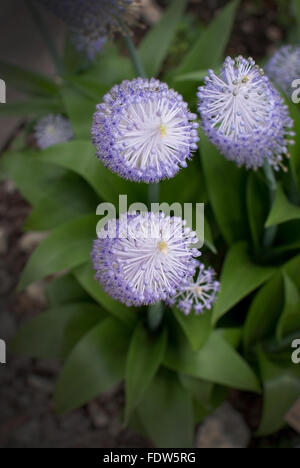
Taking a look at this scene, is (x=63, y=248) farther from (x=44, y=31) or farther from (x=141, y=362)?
(x=44, y=31)

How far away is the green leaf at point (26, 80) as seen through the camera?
4.91 feet

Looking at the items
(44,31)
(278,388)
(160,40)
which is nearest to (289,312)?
(278,388)

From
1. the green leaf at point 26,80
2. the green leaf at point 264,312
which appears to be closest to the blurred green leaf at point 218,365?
the green leaf at point 264,312

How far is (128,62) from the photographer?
1531 mm

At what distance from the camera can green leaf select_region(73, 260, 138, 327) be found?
114 centimetres

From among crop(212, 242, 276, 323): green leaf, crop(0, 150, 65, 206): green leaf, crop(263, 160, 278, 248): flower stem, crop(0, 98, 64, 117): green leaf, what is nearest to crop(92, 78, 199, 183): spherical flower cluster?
crop(263, 160, 278, 248): flower stem

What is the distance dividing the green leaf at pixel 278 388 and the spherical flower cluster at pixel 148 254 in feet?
2.05

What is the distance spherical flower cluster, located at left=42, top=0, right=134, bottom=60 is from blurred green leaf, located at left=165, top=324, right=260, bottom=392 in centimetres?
75

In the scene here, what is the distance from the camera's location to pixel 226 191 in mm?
1169

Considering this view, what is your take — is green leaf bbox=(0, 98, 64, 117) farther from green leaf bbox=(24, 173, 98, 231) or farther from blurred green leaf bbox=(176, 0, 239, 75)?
blurred green leaf bbox=(176, 0, 239, 75)

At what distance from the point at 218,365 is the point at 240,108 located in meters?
0.66

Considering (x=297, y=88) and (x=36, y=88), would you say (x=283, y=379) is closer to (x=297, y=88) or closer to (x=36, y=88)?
(x=297, y=88)

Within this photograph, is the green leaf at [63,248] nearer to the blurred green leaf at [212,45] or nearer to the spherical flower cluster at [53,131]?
the spherical flower cluster at [53,131]

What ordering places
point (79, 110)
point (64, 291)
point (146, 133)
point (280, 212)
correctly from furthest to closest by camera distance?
point (64, 291), point (79, 110), point (280, 212), point (146, 133)
